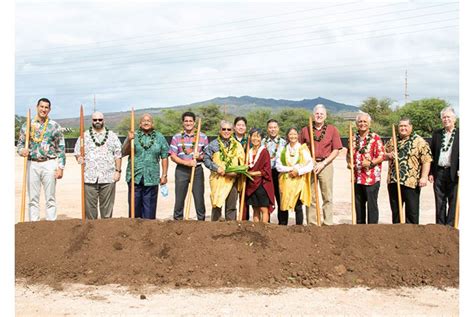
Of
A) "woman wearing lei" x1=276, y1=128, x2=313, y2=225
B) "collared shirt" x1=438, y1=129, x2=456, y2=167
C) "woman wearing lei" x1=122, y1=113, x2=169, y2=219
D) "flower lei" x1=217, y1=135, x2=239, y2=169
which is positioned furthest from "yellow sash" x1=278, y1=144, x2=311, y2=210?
"collared shirt" x1=438, y1=129, x2=456, y2=167

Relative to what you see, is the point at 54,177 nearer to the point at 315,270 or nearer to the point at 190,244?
the point at 190,244

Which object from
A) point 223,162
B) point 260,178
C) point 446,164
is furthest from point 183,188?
point 446,164

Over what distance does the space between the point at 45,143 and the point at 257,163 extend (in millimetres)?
2965

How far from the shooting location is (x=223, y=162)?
268 inches

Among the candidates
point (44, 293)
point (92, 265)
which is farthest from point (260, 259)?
point (44, 293)

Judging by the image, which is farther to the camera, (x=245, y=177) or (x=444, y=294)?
(x=245, y=177)

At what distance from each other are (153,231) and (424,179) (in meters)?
3.69

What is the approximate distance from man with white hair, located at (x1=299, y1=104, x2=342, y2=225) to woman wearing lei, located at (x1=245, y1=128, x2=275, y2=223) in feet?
2.14

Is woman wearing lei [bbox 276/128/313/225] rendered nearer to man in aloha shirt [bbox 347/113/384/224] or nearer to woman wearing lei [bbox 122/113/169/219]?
man in aloha shirt [bbox 347/113/384/224]

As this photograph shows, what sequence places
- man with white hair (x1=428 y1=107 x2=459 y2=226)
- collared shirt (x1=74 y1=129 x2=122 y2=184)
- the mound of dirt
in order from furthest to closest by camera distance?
1. collared shirt (x1=74 y1=129 x2=122 y2=184)
2. man with white hair (x1=428 y1=107 x2=459 y2=226)
3. the mound of dirt

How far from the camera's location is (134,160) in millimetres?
7082

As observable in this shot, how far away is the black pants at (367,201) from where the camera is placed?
6.86m

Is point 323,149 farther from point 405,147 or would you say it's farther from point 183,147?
point 183,147

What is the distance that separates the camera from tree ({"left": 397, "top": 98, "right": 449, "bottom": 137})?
41062 millimetres
